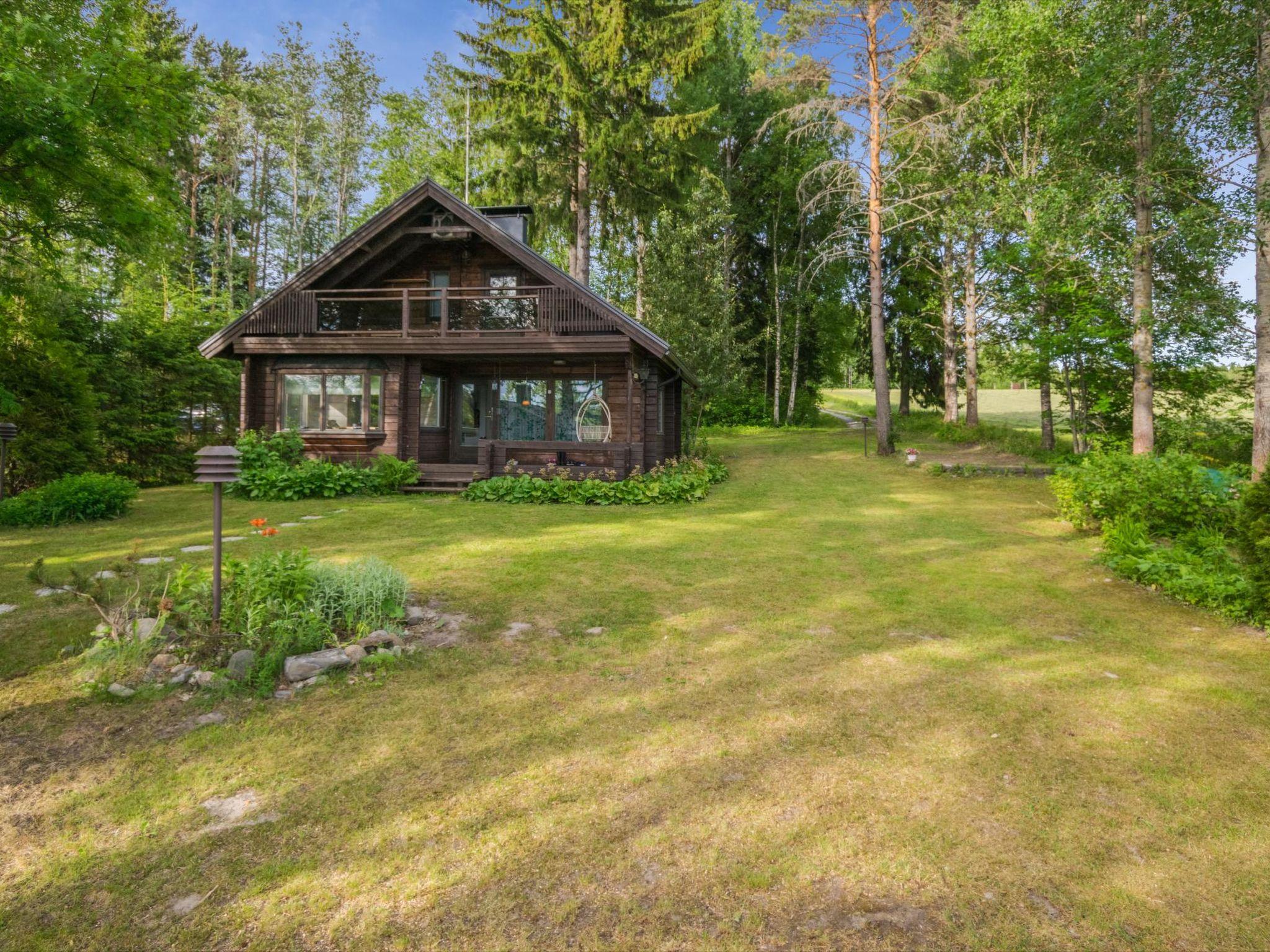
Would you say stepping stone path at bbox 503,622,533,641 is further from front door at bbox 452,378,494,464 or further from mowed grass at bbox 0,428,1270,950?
front door at bbox 452,378,494,464

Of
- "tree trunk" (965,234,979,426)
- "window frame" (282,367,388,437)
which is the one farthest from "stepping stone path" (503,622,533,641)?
"tree trunk" (965,234,979,426)

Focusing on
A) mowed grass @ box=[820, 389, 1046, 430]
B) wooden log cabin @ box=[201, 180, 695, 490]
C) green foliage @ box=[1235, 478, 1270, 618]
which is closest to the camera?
green foliage @ box=[1235, 478, 1270, 618]

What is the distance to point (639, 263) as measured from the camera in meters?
24.8

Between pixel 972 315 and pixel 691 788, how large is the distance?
21.5m

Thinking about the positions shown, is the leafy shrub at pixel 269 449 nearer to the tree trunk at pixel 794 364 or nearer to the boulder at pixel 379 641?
the boulder at pixel 379 641

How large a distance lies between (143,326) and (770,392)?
2386cm

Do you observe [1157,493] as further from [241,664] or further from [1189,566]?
[241,664]

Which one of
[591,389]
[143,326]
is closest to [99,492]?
[143,326]

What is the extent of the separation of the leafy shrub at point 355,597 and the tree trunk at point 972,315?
798 inches

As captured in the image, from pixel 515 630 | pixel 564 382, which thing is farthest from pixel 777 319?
pixel 515 630

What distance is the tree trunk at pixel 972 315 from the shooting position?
65.6 ft

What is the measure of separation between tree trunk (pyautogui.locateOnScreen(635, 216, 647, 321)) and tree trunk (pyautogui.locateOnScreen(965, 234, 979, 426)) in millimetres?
10235

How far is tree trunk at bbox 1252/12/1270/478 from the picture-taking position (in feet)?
28.4

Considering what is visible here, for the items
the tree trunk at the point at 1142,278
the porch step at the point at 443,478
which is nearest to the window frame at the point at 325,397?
the porch step at the point at 443,478
